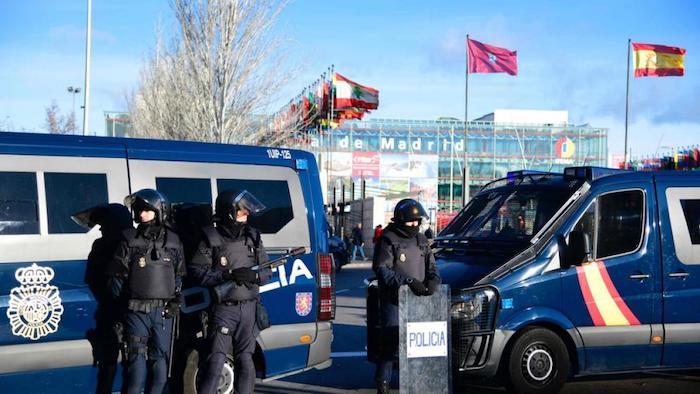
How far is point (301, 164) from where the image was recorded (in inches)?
295

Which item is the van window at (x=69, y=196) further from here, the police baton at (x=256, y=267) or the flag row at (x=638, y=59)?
the flag row at (x=638, y=59)

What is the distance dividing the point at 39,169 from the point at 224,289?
1.68 m

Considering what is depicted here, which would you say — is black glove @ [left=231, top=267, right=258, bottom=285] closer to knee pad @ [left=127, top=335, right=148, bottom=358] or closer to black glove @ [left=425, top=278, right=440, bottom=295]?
knee pad @ [left=127, top=335, right=148, bottom=358]

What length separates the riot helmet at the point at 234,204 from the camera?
6465 millimetres

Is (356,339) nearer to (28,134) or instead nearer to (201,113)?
(28,134)

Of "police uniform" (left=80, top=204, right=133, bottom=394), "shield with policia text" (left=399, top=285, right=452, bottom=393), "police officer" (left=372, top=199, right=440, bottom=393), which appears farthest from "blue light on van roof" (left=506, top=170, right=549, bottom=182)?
"police uniform" (left=80, top=204, right=133, bottom=394)

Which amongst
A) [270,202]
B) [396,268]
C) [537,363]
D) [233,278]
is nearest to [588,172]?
[537,363]

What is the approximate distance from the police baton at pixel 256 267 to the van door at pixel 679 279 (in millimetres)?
3821

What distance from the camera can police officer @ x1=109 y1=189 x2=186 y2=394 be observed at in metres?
6.07

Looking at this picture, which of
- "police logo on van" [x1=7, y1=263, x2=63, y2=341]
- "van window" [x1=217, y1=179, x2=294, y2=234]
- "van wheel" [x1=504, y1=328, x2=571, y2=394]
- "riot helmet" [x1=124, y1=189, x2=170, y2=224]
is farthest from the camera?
"van wheel" [x1=504, y1=328, x2=571, y2=394]

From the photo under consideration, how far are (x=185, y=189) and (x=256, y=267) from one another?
99 centimetres

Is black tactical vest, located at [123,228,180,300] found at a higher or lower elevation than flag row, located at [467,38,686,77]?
lower

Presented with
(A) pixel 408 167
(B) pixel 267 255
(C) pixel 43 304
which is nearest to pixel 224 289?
(B) pixel 267 255

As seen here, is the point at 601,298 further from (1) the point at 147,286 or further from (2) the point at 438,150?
(2) the point at 438,150
